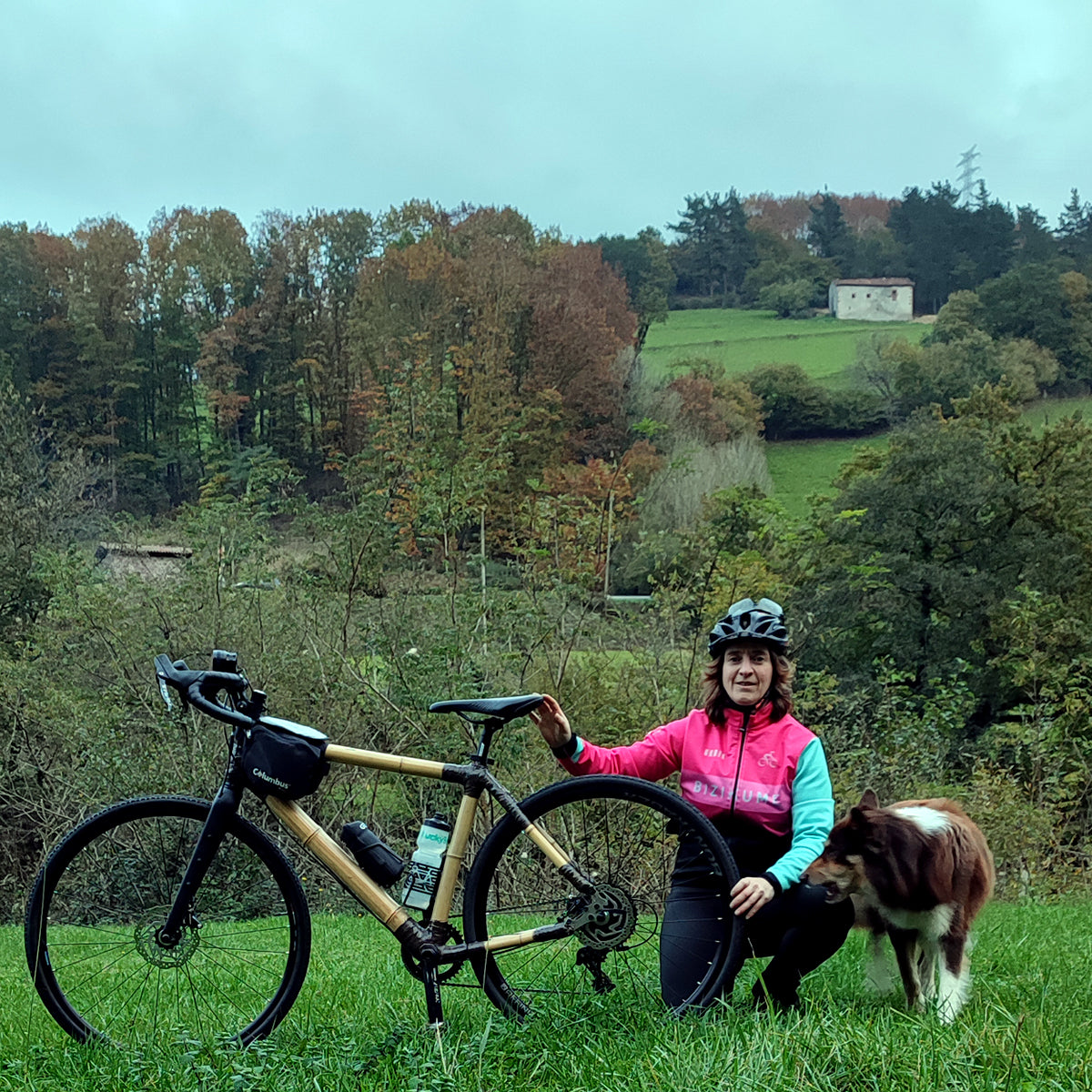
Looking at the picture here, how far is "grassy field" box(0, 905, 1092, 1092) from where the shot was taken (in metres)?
2.86

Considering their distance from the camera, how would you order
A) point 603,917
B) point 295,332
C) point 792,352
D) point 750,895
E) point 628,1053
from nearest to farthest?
point 628,1053 < point 750,895 < point 603,917 < point 295,332 < point 792,352

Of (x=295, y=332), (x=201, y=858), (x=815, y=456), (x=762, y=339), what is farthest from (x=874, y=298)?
(x=201, y=858)

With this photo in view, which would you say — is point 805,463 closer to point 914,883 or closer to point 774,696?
point 774,696

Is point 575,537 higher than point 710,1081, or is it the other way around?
point 575,537

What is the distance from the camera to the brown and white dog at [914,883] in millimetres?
3807

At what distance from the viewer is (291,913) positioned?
12.0ft

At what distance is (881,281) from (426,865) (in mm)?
90941

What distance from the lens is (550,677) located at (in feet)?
34.1

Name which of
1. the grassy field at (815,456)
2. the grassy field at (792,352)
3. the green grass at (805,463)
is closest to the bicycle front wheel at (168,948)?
the grassy field at (792,352)

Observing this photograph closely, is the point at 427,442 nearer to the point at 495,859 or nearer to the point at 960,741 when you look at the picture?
the point at 495,859

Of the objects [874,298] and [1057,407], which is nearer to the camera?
[1057,407]

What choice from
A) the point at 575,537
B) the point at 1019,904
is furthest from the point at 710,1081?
the point at 575,537

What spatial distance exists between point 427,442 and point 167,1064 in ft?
34.7

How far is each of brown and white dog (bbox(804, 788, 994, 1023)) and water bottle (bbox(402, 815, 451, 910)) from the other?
3.89 ft
